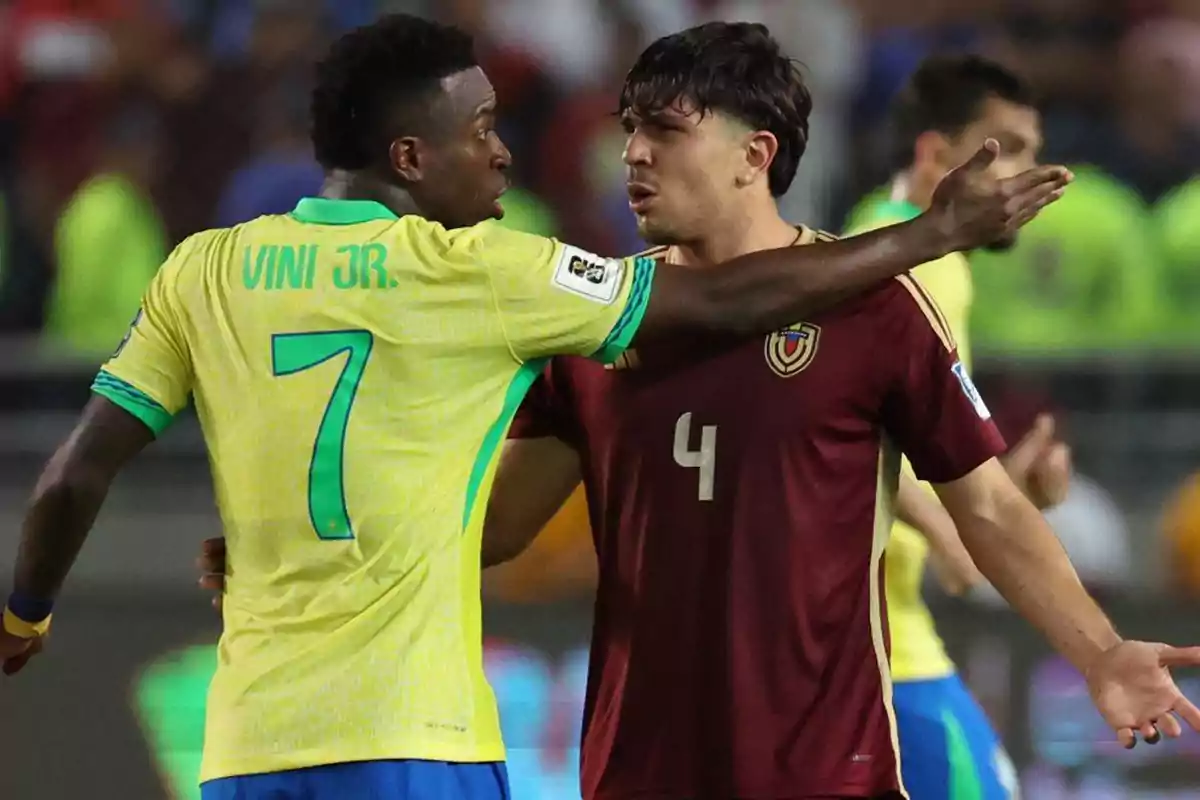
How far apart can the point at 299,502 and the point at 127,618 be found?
3.75 m

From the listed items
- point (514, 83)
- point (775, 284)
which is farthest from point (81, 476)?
point (514, 83)

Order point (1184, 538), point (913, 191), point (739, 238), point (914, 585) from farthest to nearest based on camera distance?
1. point (1184, 538)
2. point (913, 191)
3. point (914, 585)
4. point (739, 238)

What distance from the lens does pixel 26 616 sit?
11.7 feet

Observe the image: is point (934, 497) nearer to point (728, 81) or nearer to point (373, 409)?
point (728, 81)

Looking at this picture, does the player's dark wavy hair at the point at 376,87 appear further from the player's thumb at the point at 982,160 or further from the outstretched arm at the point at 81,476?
the player's thumb at the point at 982,160

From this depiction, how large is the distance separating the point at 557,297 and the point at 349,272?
0.31 meters

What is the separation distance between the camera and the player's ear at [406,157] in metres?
3.36

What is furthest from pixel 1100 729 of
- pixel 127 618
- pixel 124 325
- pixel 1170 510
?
pixel 124 325

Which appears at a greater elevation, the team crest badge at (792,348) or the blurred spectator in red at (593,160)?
the blurred spectator in red at (593,160)

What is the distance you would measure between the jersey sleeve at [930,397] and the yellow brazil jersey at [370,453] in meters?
0.40

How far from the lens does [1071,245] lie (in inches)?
304

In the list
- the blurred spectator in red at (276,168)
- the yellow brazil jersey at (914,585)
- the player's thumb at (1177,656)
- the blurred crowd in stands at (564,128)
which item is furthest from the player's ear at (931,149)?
the blurred spectator in red at (276,168)

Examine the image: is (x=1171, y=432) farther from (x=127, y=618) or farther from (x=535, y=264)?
(x=535, y=264)

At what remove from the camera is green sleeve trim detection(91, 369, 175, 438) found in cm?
332
